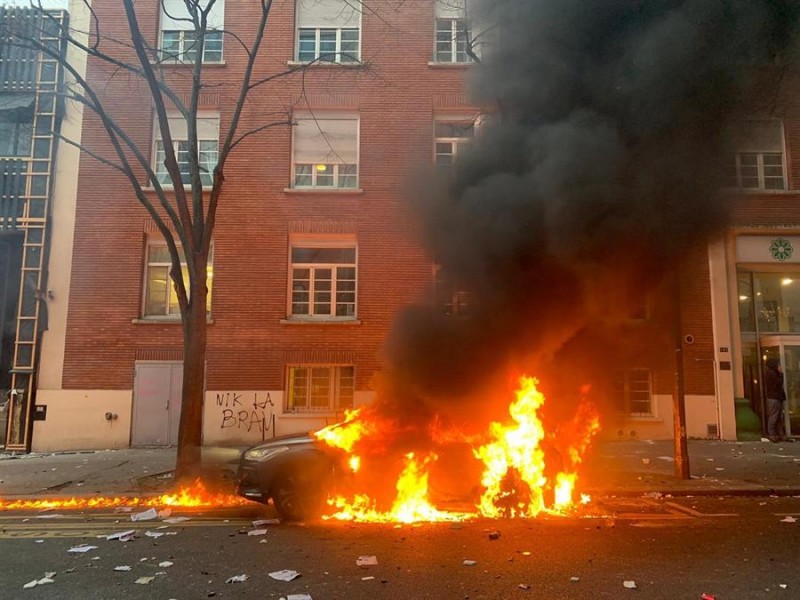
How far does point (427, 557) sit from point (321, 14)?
41.0 ft

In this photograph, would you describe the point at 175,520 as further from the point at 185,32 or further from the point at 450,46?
the point at 450,46

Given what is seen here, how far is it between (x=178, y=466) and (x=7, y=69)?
10435 mm

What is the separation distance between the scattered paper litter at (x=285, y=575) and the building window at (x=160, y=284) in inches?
351

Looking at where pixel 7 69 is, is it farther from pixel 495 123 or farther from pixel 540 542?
pixel 540 542

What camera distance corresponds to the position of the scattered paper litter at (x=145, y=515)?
6.52 m

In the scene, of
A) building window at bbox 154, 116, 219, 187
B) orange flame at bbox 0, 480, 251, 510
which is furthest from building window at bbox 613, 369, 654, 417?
building window at bbox 154, 116, 219, 187

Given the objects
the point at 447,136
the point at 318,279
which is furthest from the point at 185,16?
the point at 318,279

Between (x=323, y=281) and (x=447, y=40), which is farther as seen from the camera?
(x=447, y=40)

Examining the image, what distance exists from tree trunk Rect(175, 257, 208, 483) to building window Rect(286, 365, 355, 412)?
13.8 feet

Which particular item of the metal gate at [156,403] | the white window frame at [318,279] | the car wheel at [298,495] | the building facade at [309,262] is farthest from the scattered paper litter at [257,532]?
the white window frame at [318,279]

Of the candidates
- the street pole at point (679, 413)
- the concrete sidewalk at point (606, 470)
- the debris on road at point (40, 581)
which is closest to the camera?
the debris on road at point (40, 581)

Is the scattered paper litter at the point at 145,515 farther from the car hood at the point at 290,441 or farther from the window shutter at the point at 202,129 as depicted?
the window shutter at the point at 202,129

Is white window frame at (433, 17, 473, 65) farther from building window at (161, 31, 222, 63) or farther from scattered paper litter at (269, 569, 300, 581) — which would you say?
scattered paper litter at (269, 569, 300, 581)

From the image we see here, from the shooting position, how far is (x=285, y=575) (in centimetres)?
441
